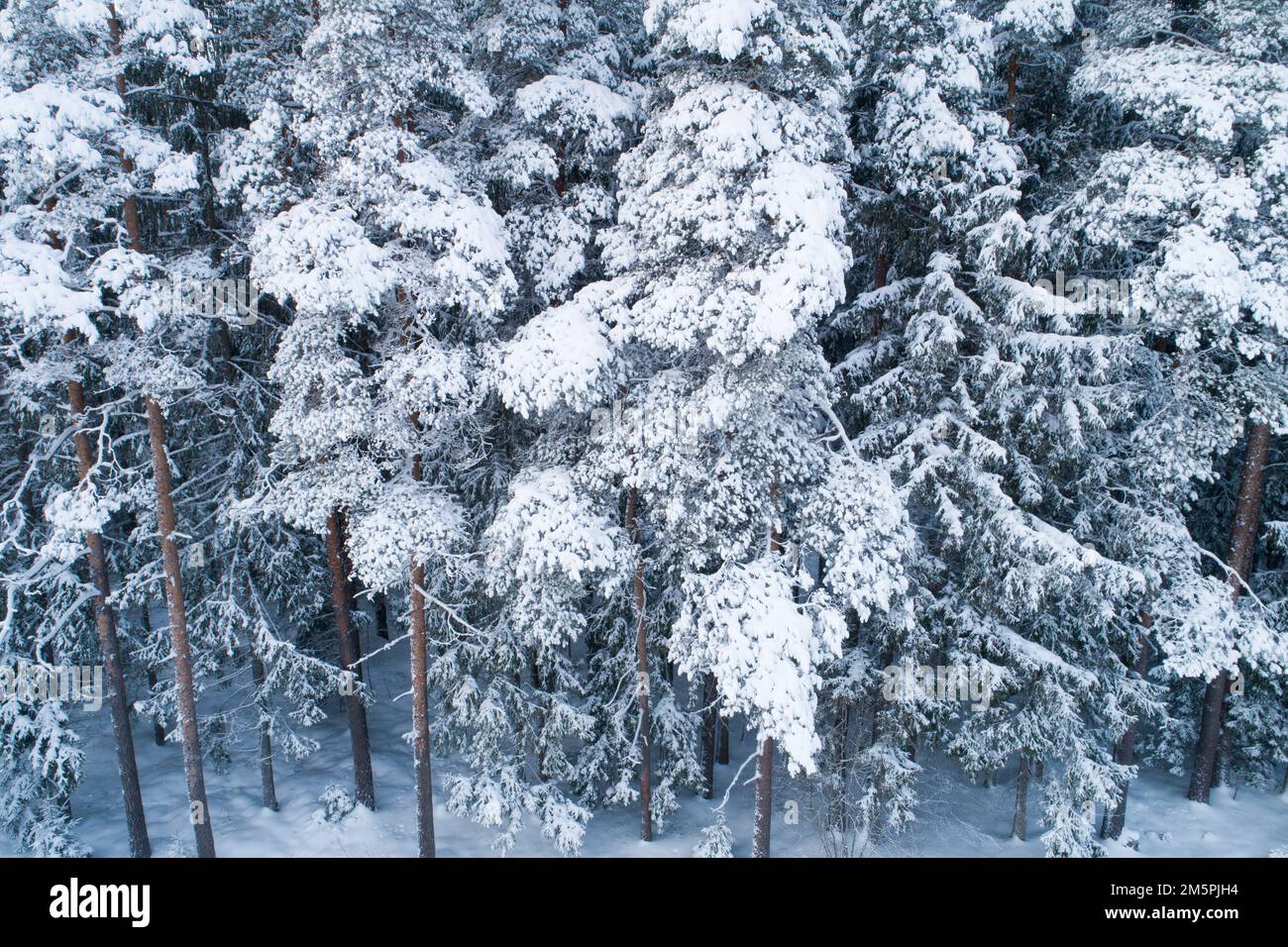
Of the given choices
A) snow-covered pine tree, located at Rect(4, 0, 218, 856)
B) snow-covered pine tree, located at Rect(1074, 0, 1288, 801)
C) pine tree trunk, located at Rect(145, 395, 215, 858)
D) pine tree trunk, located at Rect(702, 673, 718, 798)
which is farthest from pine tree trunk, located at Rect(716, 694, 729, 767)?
snow-covered pine tree, located at Rect(4, 0, 218, 856)

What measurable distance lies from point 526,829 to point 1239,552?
1472 centimetres

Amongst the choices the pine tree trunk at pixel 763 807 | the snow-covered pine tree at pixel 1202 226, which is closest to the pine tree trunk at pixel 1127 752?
the snow-covered pine tree at pixel 1202 226

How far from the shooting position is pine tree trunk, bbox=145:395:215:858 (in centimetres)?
1110

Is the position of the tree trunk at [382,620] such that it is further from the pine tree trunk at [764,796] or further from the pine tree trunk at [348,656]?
the pine tree trunk at [764,796]

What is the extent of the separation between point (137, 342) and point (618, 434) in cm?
709

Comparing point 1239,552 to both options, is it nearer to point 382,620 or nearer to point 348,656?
point 348,656

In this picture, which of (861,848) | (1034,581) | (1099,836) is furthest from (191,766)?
(1099,836)

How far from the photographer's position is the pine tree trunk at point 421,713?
38.2 feet

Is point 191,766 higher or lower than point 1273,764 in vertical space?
higher

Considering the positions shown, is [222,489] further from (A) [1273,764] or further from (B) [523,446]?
(A) [1273,764]

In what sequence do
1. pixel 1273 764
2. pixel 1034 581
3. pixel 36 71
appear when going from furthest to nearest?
pixel 1273 764
pixel 1034 581
pixel 36 71

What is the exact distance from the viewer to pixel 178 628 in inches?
448

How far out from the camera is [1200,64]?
1112cm

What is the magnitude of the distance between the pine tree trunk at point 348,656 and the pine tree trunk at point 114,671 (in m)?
3.45
